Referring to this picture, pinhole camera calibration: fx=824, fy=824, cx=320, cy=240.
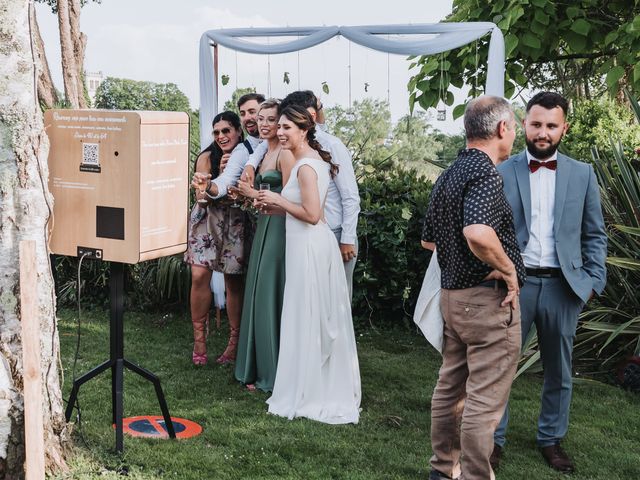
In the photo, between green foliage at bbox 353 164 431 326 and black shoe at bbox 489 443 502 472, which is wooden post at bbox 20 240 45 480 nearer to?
black shoe at bbox 489 443 502 472

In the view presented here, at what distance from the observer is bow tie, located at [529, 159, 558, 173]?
4.17 meters

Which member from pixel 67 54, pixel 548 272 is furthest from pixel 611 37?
pixel 67 54

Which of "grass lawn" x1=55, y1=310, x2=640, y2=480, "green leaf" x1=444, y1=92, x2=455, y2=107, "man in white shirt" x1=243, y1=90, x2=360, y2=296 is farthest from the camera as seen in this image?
"green leaf" x1=444, y1=92, x2=455, y2=107

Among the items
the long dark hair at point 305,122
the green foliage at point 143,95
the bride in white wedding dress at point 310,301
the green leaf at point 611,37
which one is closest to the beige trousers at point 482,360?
the bride in white wedding dress at point 310,301

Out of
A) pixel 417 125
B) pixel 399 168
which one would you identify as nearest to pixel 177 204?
pixel 399 168

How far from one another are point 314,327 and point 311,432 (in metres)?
0.71

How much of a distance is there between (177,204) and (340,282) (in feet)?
5.15

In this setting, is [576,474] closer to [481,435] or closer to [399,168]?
[481,435]

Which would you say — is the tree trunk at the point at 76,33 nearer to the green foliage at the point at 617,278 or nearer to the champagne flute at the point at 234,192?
the champagne flute at the point at 234,192

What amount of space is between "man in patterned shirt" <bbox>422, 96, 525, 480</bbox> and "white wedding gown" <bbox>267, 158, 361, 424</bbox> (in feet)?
5.15

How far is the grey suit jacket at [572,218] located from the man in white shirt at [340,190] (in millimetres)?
1461

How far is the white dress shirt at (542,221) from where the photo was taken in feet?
13.6

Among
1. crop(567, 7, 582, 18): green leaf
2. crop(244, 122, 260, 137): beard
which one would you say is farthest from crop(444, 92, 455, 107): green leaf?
crop(244, 122, 260, 137): beard

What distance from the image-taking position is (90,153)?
3797 millimetres
